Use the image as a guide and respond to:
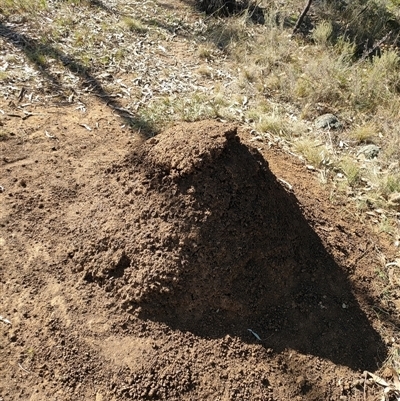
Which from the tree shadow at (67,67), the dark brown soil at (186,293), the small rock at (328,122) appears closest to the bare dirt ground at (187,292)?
the dark brown soil at (186,293)

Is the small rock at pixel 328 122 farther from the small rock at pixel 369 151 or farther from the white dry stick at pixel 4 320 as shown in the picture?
the white dry stick at pixel 4 320

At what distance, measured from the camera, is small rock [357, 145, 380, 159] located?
4332mm

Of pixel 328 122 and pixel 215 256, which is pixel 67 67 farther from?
pixel 215 256

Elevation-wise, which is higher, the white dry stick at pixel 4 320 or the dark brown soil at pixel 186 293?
the dark brown soil at pixel 186 293

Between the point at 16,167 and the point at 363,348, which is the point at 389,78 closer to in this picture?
the point at 363,348

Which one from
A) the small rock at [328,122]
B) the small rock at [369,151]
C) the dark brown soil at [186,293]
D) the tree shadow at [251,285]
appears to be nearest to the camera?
the dark brown soil at [186,293]

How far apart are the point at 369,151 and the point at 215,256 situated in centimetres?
262

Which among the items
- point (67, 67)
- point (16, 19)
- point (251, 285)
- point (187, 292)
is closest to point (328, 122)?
point (251, 285)

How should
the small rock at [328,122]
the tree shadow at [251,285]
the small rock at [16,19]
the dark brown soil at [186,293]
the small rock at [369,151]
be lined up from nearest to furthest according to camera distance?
the dark brown soil at [186,293] → the tree shadow at [251,285] → the small rock at [369,151] → the small rock at [328,122] → the small rock at [16,19]

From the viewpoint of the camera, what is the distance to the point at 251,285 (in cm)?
261

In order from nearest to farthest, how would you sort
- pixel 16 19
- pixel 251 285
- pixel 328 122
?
pixel 251 285 < pixel 328 122 < pixel 16 19

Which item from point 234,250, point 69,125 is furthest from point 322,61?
point 234,250

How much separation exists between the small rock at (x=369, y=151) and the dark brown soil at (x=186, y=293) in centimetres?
171

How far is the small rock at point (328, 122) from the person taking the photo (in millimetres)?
4656
